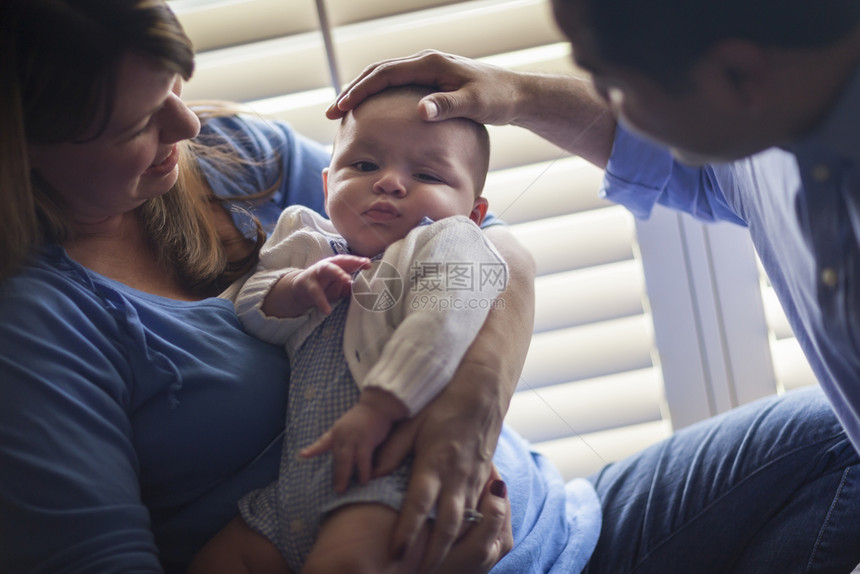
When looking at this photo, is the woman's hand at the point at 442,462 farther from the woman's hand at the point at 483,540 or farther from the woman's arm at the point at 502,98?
the woman's arm at the point at 502,98

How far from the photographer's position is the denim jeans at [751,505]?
2.19ft

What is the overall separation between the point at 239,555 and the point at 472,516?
185mm

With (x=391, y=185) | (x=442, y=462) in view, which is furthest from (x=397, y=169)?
(x=442, y=462)

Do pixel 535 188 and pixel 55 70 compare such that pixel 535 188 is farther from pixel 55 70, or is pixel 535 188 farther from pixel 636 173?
pixel 55 70

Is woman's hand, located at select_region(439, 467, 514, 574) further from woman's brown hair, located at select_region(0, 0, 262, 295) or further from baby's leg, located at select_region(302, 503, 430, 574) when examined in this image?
woman's brown hair, located at select_region(0, 0, 262, 295)

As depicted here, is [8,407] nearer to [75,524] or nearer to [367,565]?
[75,524]

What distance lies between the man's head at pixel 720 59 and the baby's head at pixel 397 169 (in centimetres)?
21

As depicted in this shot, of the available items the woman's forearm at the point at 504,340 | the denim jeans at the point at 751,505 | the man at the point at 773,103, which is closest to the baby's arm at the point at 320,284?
the woman's forearm at the point at 504,340

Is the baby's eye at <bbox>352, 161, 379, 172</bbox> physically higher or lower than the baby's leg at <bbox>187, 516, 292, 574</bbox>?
higher

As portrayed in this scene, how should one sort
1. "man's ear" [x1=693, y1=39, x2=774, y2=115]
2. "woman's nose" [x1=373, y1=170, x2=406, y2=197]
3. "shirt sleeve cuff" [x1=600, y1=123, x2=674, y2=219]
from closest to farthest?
"man's ear" [x1=693, y1=39, x2=774, y2=115], "woman's nose" [x1=373, y1=170, x2=406, y2=197], "shirt sleeve cuff" [x1=600, y1=123, x2=674, y2=219]

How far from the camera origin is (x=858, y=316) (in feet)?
1.33

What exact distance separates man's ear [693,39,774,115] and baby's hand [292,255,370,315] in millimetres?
276

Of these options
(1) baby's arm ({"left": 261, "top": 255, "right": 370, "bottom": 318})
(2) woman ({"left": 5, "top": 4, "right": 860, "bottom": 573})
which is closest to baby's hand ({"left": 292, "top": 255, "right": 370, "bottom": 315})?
(1) baby's arm ({"left": 261, "top": 255, "right": 370, "bottom": 318})

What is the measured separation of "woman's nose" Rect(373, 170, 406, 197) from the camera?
1.77 ft
